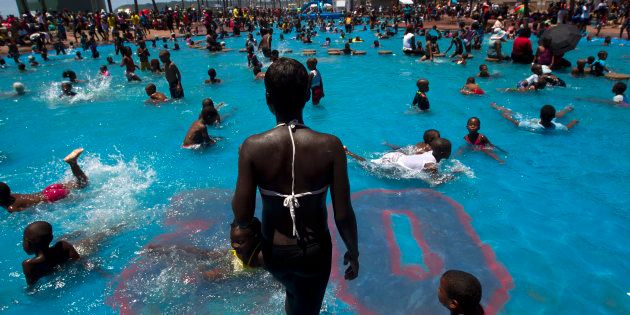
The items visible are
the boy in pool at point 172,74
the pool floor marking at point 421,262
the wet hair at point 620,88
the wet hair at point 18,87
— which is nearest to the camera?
the pool floor marking at point 421,262

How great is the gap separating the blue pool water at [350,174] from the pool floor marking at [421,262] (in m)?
0.13

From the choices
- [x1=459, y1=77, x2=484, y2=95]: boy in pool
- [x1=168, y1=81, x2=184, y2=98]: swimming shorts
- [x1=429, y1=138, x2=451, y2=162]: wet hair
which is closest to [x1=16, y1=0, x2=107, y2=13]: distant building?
[x1=168, y1=81, x2=184, y2=98]: swimming shorts

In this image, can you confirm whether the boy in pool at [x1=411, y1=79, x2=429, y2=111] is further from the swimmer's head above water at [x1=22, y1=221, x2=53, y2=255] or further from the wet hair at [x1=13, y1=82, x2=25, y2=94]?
the wet hair at [x1=13, y1=82, x2=25, y2=94]

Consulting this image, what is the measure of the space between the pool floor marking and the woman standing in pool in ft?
8.40

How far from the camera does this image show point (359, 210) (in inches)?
241

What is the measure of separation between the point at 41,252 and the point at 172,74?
27.5 ft

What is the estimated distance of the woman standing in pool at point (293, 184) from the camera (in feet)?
6.89

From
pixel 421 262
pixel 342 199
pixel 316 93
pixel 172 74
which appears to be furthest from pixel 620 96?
pixel 172 74

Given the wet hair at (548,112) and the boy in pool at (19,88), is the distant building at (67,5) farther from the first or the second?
the wet hair at (548,112)

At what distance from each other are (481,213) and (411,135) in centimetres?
359

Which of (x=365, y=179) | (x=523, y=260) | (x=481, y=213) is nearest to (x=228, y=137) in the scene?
(x=365, y=179)

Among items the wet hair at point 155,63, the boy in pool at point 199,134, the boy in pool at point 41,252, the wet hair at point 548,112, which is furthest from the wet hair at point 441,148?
the wet hair at point 155,63

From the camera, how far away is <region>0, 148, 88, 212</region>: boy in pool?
593 cm

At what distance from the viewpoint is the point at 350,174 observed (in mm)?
7414
